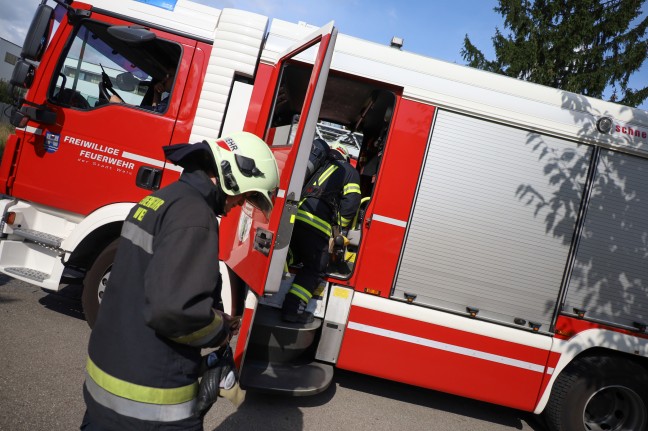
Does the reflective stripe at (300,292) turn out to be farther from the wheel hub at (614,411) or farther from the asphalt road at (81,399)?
the wheel hub at (614,411)

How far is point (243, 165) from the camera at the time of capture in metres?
1.74

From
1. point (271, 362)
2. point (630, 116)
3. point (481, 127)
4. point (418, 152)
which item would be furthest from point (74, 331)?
point (630, 116)

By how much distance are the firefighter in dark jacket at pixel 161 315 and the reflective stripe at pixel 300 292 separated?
1.93 metres

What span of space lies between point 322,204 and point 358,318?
999 mm

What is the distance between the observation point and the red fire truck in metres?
3.60

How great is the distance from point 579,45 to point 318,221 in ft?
30.1

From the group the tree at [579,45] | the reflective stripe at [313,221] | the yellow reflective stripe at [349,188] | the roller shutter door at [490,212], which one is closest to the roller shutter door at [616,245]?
the roller shutter door at [490,212]

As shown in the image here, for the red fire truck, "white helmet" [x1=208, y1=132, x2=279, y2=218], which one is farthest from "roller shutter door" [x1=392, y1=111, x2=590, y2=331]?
"white helmet" [x1=208, y1=132, x2=279, y2=218]

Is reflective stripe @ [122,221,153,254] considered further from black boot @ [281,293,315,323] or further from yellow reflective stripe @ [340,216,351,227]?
yellow reflective stripe @ [340,216,351,227]

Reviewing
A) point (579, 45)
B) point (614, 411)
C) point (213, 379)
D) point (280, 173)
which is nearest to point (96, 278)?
point (280, 173)

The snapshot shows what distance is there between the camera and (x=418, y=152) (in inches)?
142

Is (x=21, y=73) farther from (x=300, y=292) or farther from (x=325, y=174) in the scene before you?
(x=300, y=292)

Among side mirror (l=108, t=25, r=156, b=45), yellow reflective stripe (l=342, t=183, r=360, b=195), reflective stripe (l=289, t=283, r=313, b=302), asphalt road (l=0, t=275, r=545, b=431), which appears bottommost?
asphalt road (l=0, t=275, r=545, b=431)

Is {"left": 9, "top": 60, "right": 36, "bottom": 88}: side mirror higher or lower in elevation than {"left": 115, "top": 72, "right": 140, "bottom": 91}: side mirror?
lower
